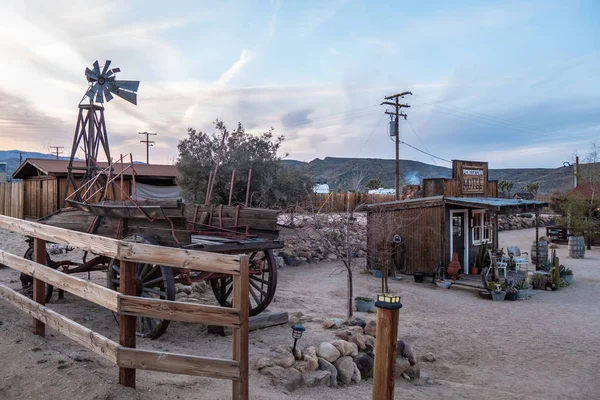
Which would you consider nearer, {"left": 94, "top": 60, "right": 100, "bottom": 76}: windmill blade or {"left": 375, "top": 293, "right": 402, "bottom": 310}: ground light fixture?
{"left": 375, "top": 293, "right": 402, "bottom": 310}: ground light fixture

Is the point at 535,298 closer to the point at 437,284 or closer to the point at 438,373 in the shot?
the point at 437,284

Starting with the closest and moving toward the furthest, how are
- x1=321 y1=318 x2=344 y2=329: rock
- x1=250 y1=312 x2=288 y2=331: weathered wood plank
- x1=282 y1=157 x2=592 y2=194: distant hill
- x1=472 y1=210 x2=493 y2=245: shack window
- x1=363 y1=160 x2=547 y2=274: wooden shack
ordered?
x1=250 y1=312 x2=288 y2=331: weathered wood plank
x1=321 y1=318 x2=344 y2=329: rock
x1=363 y1=160 x2=547 y2=274: wooden shack
x1=472 y1=210 x2=493 y2=245: shack window
x1=282 y1=157 x2=592 y2=194: distant hill

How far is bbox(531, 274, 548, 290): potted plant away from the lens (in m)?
13.0

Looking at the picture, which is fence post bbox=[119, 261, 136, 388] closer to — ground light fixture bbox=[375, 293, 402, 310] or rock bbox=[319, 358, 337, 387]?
ground light fixture bbox=[375, 293, 402, 310]

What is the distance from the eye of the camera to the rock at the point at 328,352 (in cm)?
550

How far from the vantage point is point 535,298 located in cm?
1186

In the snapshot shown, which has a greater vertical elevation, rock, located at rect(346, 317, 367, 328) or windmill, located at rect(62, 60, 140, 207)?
windmill, located at rect(62, 60, 140, 207)

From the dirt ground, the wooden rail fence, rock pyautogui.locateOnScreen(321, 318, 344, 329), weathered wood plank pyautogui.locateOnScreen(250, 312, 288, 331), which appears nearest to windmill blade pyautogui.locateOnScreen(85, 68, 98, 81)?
the dirt ground

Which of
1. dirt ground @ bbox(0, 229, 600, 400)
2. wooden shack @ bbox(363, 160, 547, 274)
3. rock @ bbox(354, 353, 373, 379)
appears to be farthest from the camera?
wooden shack @ bbox(363, 160, 547, 274)

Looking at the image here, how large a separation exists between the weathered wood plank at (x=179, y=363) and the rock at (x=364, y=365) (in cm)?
277

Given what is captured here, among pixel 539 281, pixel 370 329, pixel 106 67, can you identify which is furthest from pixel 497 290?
pixel 106 67

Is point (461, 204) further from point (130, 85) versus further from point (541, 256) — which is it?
point (130, 85)

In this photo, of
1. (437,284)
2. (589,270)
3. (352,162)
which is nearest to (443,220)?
(437,284)

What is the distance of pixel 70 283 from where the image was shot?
13.5ft
